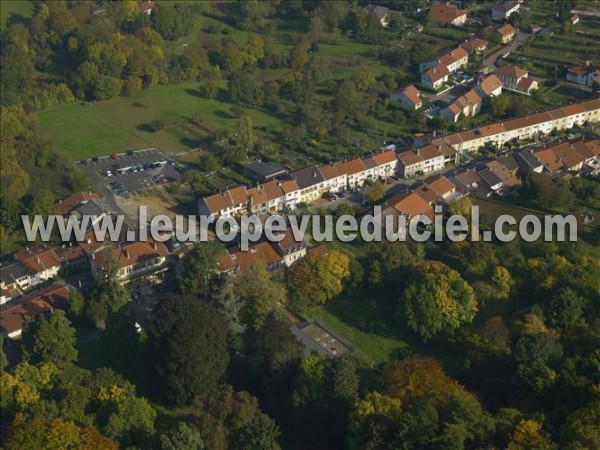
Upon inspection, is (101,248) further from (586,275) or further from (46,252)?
(586,275)

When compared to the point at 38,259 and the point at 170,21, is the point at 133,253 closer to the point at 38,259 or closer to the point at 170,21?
the point at 38,259

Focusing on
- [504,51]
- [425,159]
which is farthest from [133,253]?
[504,51]

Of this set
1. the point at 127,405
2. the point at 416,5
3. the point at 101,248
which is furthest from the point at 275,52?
the point at 127,405

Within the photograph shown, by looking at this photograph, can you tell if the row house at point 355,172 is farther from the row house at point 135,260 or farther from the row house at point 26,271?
the row house at point 26,271

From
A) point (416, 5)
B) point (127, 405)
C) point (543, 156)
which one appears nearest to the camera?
point (127, 405)

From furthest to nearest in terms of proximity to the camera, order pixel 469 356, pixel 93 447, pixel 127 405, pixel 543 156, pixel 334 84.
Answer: pixel 334 84, pixel 543 156, pixel 469 356, pixel 127 405, pixel 93 447

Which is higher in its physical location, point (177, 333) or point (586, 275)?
point (177, 333)
